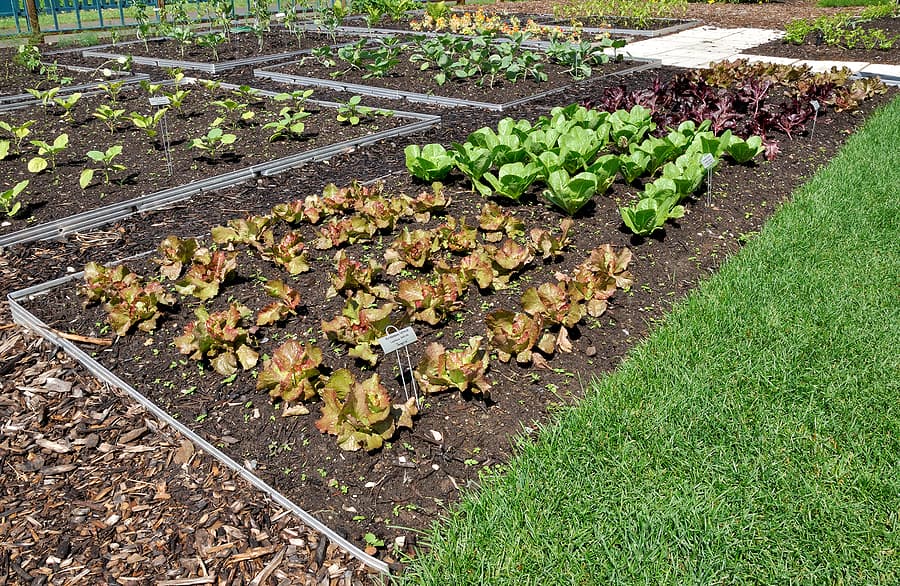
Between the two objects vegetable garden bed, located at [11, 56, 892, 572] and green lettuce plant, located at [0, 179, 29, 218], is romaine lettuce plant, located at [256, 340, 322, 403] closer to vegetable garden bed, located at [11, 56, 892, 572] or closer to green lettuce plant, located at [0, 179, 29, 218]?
vegetable garden bed, located at [11, 56, 892, 572]

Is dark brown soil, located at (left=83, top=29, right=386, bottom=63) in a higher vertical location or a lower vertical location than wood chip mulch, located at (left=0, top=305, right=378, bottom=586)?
higher

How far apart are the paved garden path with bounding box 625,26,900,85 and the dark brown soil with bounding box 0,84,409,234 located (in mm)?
6007

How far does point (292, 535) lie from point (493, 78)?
703 cm

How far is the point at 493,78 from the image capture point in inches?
336

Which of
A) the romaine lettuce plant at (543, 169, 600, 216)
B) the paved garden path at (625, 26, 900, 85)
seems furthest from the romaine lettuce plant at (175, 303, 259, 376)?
the paved garden path at (625, 26, 900, 85)

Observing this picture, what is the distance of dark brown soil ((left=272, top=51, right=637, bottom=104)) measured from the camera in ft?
27.0

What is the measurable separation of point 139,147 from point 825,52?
1024 centimetres

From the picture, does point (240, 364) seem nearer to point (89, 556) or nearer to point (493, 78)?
point (89, 556)

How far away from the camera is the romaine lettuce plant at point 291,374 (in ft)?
9.97

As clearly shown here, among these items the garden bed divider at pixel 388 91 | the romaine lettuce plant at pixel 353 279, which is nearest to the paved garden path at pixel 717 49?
the garden bed divider at pixel 388 91

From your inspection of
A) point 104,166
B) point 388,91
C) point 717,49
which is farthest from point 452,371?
point 717,49

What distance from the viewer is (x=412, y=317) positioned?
11.9 feet

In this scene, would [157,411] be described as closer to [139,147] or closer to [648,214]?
[648,214]

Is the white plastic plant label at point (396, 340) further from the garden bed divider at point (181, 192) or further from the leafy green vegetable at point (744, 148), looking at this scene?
the leafy green vegetable at point (744, 148)
